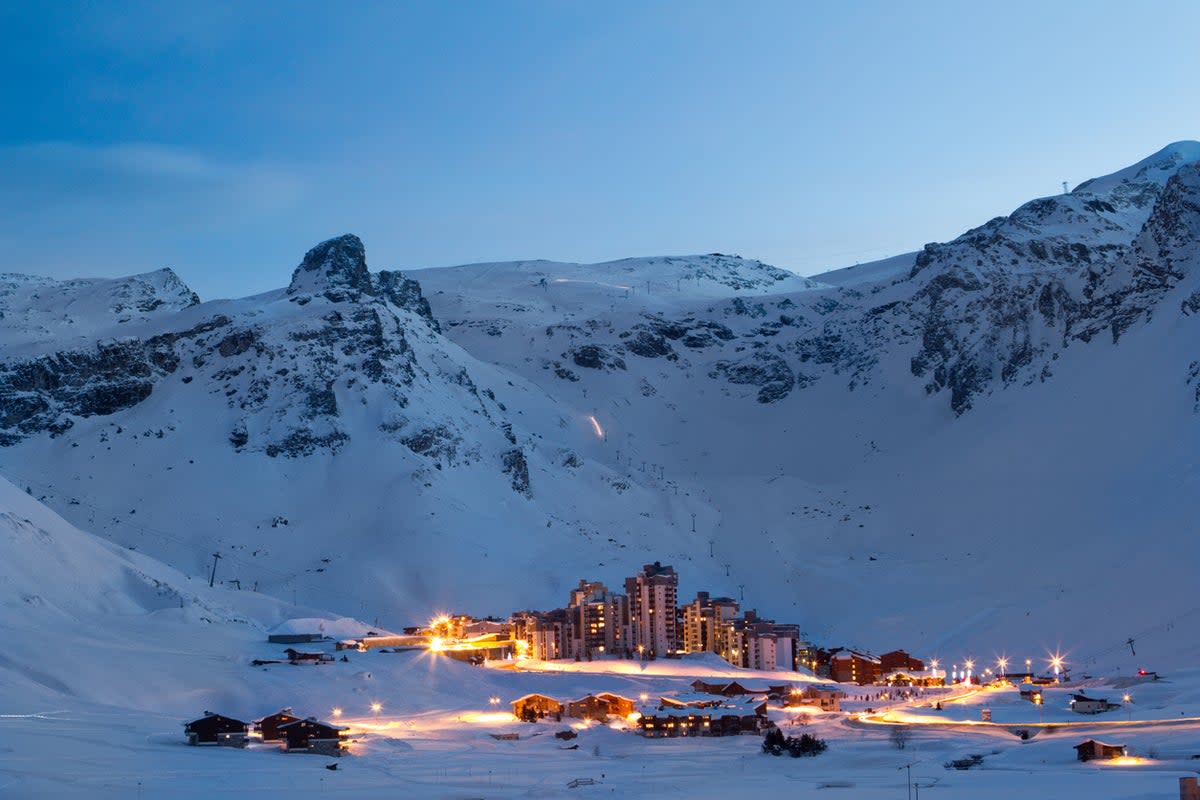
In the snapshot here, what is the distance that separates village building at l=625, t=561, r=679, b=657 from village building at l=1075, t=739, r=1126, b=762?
47.7 m

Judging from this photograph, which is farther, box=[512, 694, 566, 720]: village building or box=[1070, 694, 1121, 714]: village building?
box=[512, 694, 566, 720]: village building

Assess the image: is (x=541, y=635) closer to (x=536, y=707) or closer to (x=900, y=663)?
(x=900, y=663)

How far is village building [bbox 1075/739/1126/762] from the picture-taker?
180ft

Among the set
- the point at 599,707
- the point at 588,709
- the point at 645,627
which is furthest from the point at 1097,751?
the point at 645,627

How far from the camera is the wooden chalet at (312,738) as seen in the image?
57250 mm

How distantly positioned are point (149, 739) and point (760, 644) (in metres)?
49.1

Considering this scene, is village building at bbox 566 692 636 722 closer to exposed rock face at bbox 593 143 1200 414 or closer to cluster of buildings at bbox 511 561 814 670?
cluster of buildings at bbox 511 561 814 670

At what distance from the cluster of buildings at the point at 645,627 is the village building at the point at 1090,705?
3019cm

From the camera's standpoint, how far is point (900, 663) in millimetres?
94188

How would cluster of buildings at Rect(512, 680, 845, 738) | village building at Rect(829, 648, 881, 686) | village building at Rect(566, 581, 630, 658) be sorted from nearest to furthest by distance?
cluster of buildings at Rect(512, 680, 845, 738) → village building at Rect(829, 648, 881, 686) → village building at Rect(566, 581, 630, 658)

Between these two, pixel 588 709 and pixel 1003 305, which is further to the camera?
pixel 1003 305

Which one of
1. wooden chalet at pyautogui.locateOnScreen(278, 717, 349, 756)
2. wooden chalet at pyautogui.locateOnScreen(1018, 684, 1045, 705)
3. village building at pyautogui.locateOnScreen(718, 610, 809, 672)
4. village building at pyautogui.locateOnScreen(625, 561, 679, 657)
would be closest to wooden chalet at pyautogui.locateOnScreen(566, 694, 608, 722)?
wooden chalet at pyautogui.locateOnScreen(278, 717, 349, 756)

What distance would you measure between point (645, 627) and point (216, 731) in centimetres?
4746

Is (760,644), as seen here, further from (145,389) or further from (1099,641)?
(145,389)
